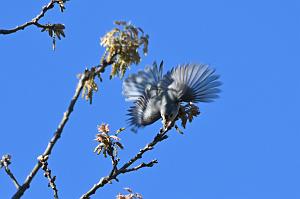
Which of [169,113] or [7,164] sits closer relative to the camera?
[7,164]

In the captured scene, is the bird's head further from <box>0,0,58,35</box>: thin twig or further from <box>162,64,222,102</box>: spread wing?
<box>0,0,58,35</box>: thin twig

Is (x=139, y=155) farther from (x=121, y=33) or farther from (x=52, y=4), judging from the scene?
(x=52, y=4)

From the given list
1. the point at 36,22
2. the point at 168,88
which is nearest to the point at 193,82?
the point at 168,88

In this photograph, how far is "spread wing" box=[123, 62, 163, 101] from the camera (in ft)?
16.5

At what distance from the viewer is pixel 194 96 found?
521 centimetres

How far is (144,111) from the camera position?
5.30 m

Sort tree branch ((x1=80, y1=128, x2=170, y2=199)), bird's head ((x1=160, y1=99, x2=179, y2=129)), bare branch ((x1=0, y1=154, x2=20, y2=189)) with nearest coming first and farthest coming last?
1. bare branch ((x1=0, y1=154, x2=20, y2=189))
2. tree branch ((x1=80, y1=128, x2=170, y2=199))
3. bird's head ((x1=160, y1=99, x2=179, y2=129))

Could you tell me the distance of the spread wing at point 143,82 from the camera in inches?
197

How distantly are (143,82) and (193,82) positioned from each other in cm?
39

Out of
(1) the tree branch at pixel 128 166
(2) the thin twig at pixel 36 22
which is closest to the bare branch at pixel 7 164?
(1) the tree branch at pixel 128 166

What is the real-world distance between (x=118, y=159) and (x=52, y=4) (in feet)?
5.28

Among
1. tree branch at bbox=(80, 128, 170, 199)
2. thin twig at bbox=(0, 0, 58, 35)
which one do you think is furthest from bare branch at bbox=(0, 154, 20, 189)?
thin twig at bbox=(0, 0, 58, 35)

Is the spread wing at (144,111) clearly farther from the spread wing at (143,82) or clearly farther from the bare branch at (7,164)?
the bare branch at (7,164)

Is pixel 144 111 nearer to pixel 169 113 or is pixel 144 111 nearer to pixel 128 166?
pixel 169 113
